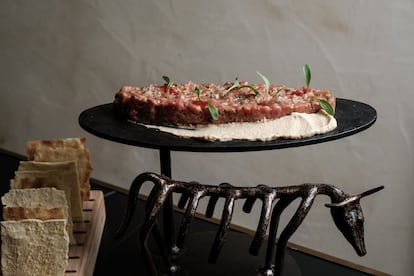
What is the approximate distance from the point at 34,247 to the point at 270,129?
409mm

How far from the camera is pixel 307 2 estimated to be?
1333 millimetres

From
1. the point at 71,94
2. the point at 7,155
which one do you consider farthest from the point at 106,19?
the point at 7,155

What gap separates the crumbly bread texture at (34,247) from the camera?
90cm

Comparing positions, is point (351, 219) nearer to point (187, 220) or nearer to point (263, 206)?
point (263, 206)

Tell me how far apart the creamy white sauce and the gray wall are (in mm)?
397

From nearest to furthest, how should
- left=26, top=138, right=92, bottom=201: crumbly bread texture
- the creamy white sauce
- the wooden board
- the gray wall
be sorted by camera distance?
the creamy white sauce
the wooden board
left=26, top=138, right=92, bottom=201: crumbly bread texture
the gray wall

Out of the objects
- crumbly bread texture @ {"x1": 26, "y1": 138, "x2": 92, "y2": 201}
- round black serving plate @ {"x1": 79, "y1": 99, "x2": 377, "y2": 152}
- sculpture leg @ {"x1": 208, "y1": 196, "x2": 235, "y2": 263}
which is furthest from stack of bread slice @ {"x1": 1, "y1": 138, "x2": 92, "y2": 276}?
sculpture leg @ {"x1": 208, "y1": 196, "x2": 235, "y2": 263}

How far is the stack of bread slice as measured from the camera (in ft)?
2.95

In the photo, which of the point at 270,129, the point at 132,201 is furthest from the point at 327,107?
the point at 132,201

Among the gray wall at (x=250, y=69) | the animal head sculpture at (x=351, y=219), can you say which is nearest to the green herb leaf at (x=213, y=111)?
the animal head sculpture at (x=351, y=219)

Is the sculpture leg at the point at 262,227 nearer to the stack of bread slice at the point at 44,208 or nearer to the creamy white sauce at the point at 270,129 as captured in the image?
the creamy white sauce at the point at 270,129

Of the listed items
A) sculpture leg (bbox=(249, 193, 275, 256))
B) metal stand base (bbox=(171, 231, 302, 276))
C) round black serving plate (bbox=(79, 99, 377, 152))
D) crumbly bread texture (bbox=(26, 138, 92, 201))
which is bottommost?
metal stand base (bbox=(171, 231, 302, 276))

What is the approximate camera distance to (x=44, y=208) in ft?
3.06

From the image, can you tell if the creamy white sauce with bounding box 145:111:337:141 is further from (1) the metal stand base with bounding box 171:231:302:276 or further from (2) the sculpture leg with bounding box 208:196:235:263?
(1) the metal stand base with bounding box 171:231:302:276
